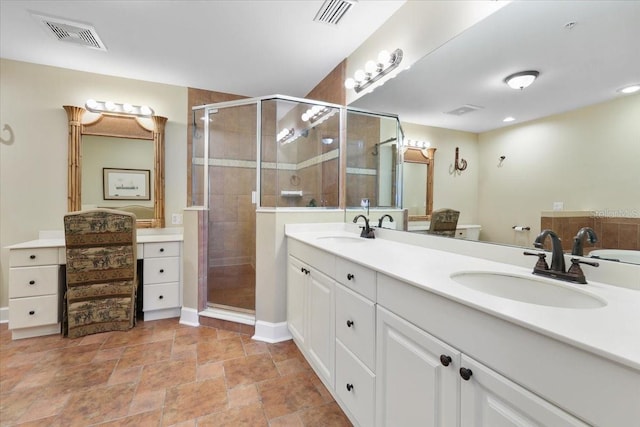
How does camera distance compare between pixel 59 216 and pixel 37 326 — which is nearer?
pixel 37 326

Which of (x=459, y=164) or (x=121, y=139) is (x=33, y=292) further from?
(x=459, y=164)

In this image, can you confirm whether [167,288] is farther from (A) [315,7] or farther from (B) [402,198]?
(A) [315,7]

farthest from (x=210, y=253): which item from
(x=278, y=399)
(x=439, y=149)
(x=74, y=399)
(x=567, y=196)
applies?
(x=567, y=196)

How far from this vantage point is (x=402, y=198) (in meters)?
1.94

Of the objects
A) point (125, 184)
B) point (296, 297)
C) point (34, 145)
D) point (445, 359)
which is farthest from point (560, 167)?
point (34, 145)

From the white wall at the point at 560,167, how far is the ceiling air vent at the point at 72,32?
297 centimetres

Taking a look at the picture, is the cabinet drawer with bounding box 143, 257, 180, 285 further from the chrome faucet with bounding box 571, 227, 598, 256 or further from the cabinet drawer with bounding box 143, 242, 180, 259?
the chrome faucet with bounding box 571, 227, 598, 256

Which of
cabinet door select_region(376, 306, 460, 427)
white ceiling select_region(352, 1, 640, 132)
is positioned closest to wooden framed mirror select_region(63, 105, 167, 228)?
white ceiling select_region(352, 1, 640, 132)

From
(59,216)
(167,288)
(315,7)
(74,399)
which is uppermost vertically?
(315,7)

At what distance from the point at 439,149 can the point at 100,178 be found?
3.20 metres

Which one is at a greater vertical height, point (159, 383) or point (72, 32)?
point (72, 32)

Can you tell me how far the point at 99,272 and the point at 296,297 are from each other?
1.75m

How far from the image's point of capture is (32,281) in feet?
7.64

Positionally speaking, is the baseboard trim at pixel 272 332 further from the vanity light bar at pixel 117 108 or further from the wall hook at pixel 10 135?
the wall hook at pixel 10 135
